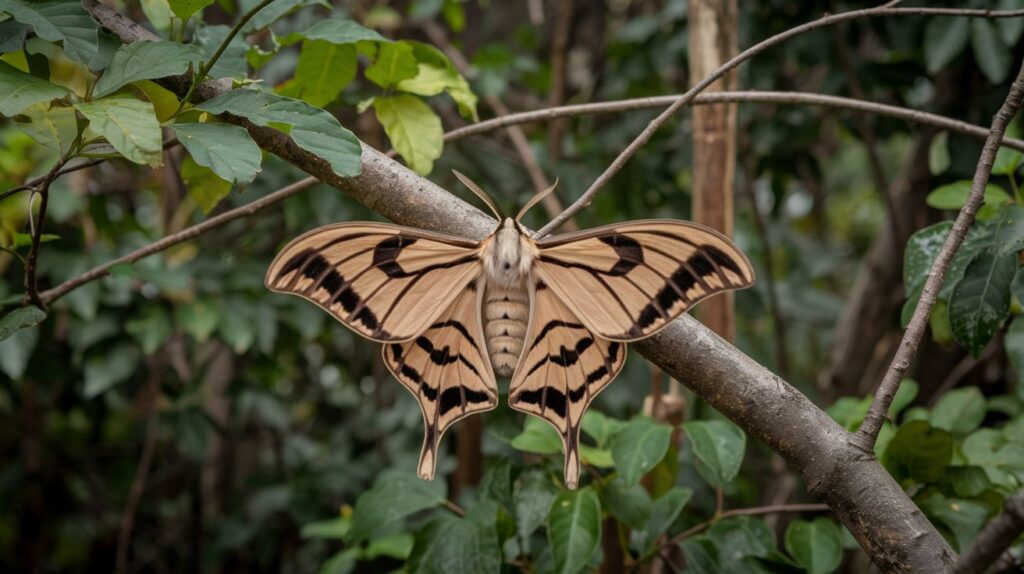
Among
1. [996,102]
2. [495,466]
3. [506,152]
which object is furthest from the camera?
[506,152]

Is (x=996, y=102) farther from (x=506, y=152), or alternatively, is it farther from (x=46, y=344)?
(x=46, y=344)

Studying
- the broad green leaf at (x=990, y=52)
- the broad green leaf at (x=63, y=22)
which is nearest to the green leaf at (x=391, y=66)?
the broad green leaf at (x=63, y=22)

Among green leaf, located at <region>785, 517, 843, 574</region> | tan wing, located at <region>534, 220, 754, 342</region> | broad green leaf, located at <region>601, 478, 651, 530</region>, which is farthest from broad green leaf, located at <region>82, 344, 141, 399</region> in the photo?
green leaf, located at <region>785, 517, 843, 574</region>

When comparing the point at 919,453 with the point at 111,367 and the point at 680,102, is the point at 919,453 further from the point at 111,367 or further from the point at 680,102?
the point at 111,367

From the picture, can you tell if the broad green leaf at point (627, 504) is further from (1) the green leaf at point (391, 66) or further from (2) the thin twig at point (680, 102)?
(1) the green leaf at point (391, 66)

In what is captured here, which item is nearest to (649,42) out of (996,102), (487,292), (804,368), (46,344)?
(996,102)

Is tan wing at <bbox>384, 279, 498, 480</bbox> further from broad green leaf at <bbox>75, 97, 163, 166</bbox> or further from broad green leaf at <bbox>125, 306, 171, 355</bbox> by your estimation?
broad green leaf at <bbox>125, 306, 171, 355</bbox>

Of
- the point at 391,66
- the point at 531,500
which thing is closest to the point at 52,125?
the point at 391,66
